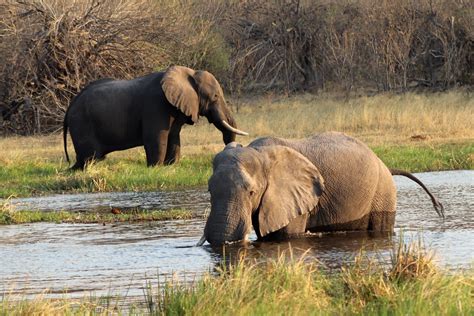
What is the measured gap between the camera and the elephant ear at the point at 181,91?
18672 millimetres

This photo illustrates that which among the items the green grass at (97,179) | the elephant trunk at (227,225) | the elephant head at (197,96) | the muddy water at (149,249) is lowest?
the green grass at (97,179)

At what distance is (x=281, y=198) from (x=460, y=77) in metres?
20.1

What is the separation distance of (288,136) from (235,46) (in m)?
11.8

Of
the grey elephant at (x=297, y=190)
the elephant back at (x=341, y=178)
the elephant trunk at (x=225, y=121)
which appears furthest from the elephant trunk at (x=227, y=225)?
the elephant trunk at (x=225, y=121)

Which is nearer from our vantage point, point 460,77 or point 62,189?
point 62,189

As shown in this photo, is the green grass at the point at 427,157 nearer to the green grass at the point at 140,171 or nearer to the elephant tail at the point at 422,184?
the green grass at the point at 140,171

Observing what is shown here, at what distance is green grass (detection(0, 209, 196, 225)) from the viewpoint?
A: 43.4ft

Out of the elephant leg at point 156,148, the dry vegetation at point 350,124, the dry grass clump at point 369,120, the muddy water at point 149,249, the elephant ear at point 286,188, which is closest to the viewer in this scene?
the muddy water at point 149,249

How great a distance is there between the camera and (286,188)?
10773mm

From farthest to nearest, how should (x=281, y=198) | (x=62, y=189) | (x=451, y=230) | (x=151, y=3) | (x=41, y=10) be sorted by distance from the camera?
(x=151, y=3) → (x=41, y=10) → (x=62, y=189) → (x=451, y=230) → (x=281, y=198)

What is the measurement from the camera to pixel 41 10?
79.8ft

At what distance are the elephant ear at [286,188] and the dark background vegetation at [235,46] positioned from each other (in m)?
13.7

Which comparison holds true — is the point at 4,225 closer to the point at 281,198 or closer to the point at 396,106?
the point at 281,198

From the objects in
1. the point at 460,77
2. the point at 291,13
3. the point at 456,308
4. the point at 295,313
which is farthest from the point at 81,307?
the point at 291,13
